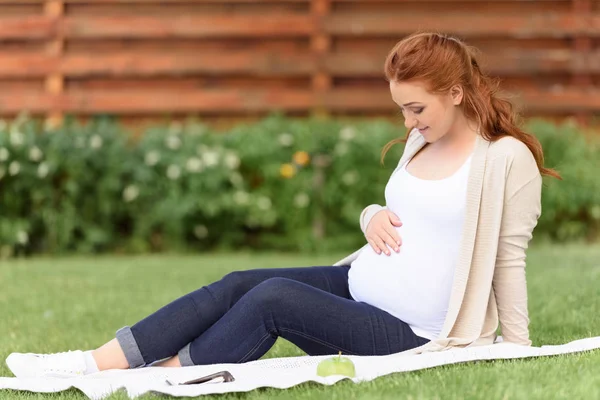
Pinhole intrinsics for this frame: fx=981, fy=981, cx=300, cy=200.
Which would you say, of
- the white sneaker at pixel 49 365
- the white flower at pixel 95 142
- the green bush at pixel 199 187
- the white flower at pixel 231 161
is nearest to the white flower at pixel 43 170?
the green bush at pixel 199 187

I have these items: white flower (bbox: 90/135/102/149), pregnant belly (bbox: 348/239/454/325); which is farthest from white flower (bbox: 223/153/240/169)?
pregnant belly (bbox: 348/239/454/325)

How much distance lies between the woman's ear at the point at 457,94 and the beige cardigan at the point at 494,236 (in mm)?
119

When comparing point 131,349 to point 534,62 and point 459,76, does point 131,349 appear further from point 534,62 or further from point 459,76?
point 534,62

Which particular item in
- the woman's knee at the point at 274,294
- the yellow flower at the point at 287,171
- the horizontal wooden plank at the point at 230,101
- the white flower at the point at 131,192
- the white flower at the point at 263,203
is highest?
the horizontal wooden plank at the point at 230,101

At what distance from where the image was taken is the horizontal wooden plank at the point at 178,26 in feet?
22.7

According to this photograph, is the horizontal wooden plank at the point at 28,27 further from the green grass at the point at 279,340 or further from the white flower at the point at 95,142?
the green grass at the point at 279,340

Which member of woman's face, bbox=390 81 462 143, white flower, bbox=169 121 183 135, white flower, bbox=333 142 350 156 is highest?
woman's face, bbox=390 81 462 143

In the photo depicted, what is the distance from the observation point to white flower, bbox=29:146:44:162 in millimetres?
6222

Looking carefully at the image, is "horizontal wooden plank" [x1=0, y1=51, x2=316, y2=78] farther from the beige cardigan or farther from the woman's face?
the beige cardigan

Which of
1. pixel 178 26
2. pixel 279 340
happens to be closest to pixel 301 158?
pixel 178 26

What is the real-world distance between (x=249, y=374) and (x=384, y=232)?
20.9 inches

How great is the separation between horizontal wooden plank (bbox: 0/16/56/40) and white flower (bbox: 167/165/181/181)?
155 centimetres

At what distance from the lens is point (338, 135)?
21.0 ft

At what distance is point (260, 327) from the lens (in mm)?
2615
